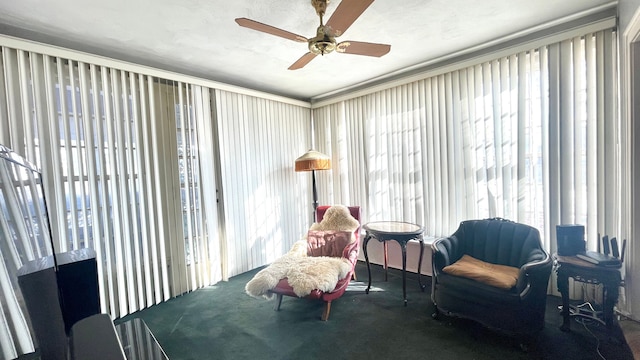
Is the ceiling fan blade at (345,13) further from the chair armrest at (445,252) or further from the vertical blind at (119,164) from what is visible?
the vertical blind at (119,164)

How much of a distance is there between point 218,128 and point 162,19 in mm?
1432

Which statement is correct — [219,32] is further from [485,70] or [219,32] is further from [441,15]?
[485,70]

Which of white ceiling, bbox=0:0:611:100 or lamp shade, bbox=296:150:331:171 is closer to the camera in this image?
white ceiling, bbox=0:0:611:100

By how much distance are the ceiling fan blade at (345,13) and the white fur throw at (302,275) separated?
195cm

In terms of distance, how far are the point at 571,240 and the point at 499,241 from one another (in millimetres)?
496

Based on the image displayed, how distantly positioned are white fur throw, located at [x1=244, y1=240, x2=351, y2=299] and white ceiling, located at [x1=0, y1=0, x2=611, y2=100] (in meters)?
2.13

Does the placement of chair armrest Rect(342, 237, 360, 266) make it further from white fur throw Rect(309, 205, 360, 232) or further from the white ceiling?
the white ceiling

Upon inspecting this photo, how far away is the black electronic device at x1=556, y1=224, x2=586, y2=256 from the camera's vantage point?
2.15 meters

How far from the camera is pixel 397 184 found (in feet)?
11.9

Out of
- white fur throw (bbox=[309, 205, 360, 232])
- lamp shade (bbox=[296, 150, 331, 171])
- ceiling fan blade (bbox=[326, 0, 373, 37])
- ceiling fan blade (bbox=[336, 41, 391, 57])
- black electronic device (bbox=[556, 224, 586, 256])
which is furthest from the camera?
lamp shade (bbox=[296, 150, 331, 171])

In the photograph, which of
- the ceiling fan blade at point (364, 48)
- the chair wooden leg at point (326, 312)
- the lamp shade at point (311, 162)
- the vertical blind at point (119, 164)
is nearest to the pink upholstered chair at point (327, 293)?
the chair wooden leg at point (326, 312)

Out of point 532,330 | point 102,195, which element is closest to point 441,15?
point 532,330

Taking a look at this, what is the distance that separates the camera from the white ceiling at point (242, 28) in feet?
6.36

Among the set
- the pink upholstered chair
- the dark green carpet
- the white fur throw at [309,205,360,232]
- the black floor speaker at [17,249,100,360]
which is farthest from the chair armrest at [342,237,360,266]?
the black floor speaker at [17,249,100,360]
